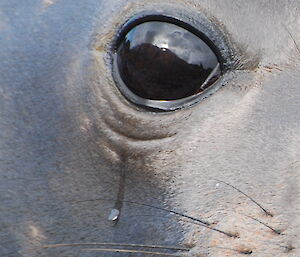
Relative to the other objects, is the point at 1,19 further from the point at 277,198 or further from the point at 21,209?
the point at 277,198

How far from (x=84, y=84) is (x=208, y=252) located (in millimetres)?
649

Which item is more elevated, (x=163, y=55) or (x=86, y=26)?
(x=86, y=26)

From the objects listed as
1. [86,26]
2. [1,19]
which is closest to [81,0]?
[86,26]

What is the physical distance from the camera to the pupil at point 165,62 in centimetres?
204

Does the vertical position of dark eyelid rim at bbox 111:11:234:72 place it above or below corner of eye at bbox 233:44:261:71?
above

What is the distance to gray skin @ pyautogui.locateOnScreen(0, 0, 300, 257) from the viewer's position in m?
1.97

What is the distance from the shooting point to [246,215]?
194 centimetres

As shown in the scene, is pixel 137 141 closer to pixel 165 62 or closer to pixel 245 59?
pixel 165 62

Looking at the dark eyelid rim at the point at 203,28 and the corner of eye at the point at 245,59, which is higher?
the dark eyelid rim at the point at 203,28

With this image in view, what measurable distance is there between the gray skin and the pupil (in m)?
0.06

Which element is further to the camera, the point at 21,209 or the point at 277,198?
the point at 21,209

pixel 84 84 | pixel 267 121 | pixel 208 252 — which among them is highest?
pixel 84 84

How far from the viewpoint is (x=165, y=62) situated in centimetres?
204

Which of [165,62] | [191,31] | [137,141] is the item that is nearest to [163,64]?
[165,62]
